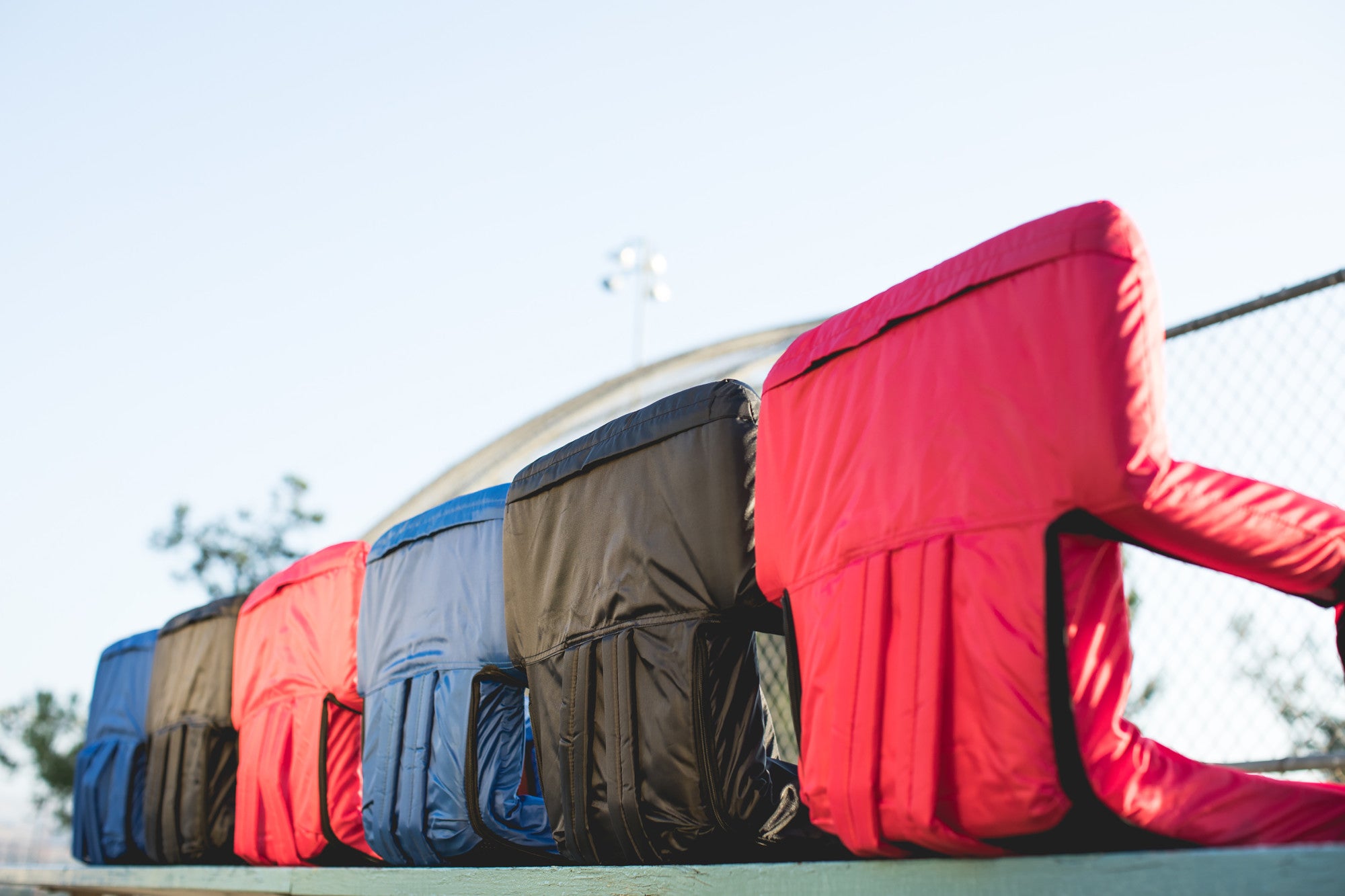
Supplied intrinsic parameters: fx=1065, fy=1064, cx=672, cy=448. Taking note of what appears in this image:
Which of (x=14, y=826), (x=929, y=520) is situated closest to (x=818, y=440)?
(x=929, y=520)

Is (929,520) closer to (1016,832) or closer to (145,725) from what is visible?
(1016,832)

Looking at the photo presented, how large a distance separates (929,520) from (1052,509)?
A: 0.18m

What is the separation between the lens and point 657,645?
6.09ft

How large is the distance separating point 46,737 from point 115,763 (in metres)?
10.4

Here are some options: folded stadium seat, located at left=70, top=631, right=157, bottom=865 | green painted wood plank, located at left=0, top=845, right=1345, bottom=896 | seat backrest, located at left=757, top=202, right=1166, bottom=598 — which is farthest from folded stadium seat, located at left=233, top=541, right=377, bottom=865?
seat backrest, located at left=757, top=202, right=1166, bottom=598

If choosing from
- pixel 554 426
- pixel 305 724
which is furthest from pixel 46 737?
pixel 305 724

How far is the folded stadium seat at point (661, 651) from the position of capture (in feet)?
5.77

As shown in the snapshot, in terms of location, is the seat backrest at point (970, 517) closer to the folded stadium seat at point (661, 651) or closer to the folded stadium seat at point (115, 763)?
the folded stadium seat at point (661, 651)

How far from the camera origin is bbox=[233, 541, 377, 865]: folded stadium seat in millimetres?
2891

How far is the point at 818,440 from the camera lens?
1.62m

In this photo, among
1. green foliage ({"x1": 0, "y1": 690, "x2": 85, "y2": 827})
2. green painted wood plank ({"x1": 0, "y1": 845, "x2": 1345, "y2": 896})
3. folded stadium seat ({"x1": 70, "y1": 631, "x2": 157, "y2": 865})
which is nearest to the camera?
green painted wood plank ({"x1": 0, "y1": 845, "x2": 1345, "y2": 896})

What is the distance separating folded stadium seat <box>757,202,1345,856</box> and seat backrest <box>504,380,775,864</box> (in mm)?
275

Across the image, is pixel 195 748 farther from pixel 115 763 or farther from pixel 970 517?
pixel 970 517

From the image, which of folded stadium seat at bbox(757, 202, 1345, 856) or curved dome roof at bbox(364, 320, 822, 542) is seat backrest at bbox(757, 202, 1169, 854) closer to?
folded stadium seat at bbox(757, 202, 1345, 856)
